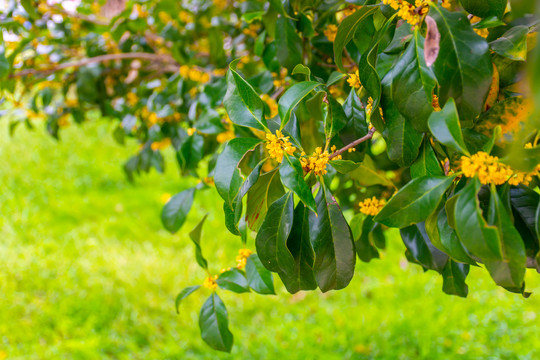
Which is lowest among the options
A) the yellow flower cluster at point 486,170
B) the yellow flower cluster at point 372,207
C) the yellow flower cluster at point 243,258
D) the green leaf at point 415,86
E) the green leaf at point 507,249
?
the yellow flower cluster at point 243,258

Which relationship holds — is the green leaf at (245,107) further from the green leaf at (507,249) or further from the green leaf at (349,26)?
the green leaf at (507,249)

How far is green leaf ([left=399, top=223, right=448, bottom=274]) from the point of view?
73cm

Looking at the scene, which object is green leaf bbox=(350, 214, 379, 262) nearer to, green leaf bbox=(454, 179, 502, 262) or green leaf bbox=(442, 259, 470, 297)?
green leaf bbox=(442, 259, 470, 297)

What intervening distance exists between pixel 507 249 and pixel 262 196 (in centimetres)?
36

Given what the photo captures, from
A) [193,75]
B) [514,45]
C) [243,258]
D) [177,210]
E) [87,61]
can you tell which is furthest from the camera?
[87,61]

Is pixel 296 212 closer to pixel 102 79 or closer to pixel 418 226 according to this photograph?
pixel 418 226

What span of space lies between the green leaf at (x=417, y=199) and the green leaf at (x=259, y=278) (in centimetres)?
33

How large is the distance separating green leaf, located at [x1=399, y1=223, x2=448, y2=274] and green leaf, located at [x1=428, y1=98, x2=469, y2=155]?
0.26m

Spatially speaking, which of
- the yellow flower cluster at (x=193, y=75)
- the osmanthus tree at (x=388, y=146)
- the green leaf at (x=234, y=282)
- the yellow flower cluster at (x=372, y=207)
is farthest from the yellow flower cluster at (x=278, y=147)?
the yellow flower cluster at (x=193, y=75)

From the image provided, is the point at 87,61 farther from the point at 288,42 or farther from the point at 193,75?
the point at 288,42

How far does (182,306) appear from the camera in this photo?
2258 mm

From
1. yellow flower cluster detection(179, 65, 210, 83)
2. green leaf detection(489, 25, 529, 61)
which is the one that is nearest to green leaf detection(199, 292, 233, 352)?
green leaf detection(489, 25, 529, 61)

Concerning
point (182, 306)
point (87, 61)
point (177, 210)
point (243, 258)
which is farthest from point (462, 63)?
point (182, 306)

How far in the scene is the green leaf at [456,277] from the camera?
76cm
